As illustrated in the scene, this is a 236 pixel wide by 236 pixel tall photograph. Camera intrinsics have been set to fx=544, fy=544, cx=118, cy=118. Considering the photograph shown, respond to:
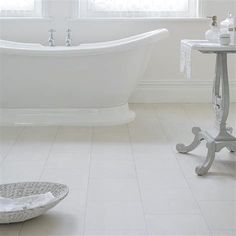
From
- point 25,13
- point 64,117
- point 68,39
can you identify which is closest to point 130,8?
point 68,39

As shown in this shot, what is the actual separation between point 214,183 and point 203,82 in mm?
2577

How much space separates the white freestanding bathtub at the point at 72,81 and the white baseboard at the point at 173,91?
0.81m

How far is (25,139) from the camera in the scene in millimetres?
4051

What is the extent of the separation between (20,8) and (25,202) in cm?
327

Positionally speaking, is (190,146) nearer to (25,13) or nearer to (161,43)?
(161,43)

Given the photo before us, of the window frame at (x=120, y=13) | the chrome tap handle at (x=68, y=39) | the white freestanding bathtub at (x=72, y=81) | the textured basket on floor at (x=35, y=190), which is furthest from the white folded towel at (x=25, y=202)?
the window frame at (x=120, y=13)

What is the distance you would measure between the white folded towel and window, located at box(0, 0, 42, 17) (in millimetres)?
3193

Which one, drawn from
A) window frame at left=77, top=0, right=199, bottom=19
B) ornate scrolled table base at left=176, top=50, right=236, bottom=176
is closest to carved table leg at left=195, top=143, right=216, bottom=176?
ornate scrolled table base at left=176, top=50, right=236, bottom=176

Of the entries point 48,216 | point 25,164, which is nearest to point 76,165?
point 25,164

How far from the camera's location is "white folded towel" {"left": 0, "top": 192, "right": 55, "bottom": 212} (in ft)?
8.17

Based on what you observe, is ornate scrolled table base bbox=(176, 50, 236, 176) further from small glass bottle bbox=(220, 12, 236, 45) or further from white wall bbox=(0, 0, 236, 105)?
white wall bbox=(0, 0, 236, 105)

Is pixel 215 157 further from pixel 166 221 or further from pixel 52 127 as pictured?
pixel 52 127

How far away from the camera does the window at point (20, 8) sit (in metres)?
5.42

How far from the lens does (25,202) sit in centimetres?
258
